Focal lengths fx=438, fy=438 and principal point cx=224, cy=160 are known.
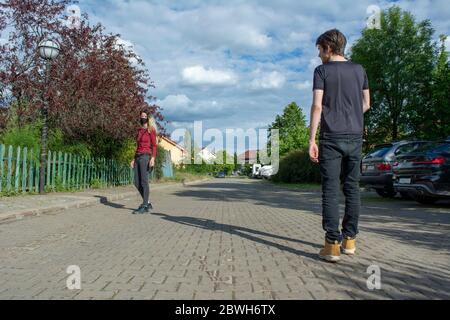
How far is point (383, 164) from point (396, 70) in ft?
64.3

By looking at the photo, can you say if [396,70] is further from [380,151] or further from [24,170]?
[24,170]

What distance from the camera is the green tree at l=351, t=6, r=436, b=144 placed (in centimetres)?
2906

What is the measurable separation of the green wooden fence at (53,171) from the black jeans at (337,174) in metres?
9.03

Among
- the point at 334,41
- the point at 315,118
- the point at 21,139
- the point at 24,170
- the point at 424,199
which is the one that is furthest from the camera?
the point at 21,139

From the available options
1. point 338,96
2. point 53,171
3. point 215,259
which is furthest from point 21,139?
point 338,96

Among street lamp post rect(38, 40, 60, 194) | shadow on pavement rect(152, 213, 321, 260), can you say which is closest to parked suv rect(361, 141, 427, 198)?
shadow on pavement rect(152, 213, 321, 260)

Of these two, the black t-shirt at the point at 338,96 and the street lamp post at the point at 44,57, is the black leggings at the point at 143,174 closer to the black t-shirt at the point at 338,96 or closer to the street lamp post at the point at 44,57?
the street lamp post at the point at 44,57

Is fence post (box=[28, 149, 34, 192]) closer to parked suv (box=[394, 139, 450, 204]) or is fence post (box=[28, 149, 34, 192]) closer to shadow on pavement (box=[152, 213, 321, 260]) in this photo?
shadow on pavement (box=[152, 213, 321, 260])

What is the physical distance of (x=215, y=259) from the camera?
14.7ft

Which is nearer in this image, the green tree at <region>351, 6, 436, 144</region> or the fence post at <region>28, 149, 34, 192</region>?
the fence post at <region>28, 149, 34, 192</region>

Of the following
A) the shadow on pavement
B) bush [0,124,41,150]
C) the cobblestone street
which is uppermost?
bush [0,124,41,150]

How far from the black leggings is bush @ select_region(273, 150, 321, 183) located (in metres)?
19.0

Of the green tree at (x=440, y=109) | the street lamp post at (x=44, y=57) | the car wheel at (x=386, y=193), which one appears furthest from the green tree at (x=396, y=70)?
the street lamp post at (x=44, y=57)
